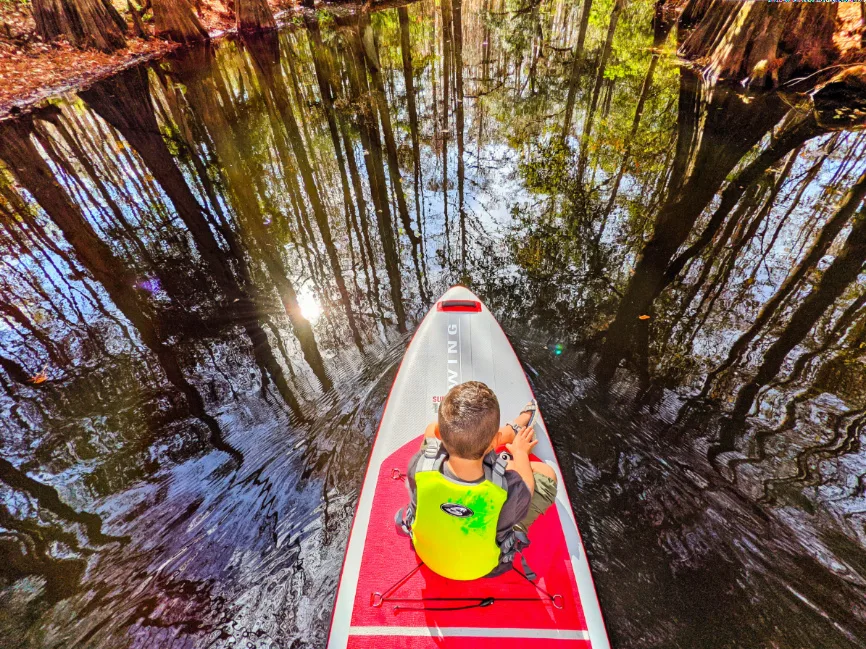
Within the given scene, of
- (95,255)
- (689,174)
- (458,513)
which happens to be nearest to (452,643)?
(458,513)

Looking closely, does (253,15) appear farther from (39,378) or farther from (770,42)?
(39,378)

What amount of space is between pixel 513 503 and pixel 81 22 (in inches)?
838

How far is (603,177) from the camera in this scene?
735 cm

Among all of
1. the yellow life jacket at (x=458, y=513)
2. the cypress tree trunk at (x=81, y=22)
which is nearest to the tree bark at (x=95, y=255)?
the yellow life jacket at (x=458, y=513)

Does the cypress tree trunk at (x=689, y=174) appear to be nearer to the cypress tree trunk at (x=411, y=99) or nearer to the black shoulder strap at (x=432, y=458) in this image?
the black shoulder strap at (x=432, y=458)

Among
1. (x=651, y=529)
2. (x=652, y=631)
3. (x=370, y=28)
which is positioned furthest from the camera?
(x=370, y=28)

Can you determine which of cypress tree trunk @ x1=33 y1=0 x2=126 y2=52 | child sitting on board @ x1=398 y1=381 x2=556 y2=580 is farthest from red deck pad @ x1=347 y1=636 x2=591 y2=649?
cypress tree trunk @ x1=33 y1=0 x2=126 y2=52

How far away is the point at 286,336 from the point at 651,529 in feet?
14.4

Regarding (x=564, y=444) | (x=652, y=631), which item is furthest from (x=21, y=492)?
(x=652, y=631)

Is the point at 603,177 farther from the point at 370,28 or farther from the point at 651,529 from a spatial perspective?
the point at 370,28

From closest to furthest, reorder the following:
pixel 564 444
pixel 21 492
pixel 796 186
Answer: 1. pixel 21 492
2. pixel 564 444
3. pixel 796 186

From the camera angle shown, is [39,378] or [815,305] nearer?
[39,378]

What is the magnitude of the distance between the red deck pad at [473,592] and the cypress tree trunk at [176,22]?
21445mm

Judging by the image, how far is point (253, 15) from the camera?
1753 cm
